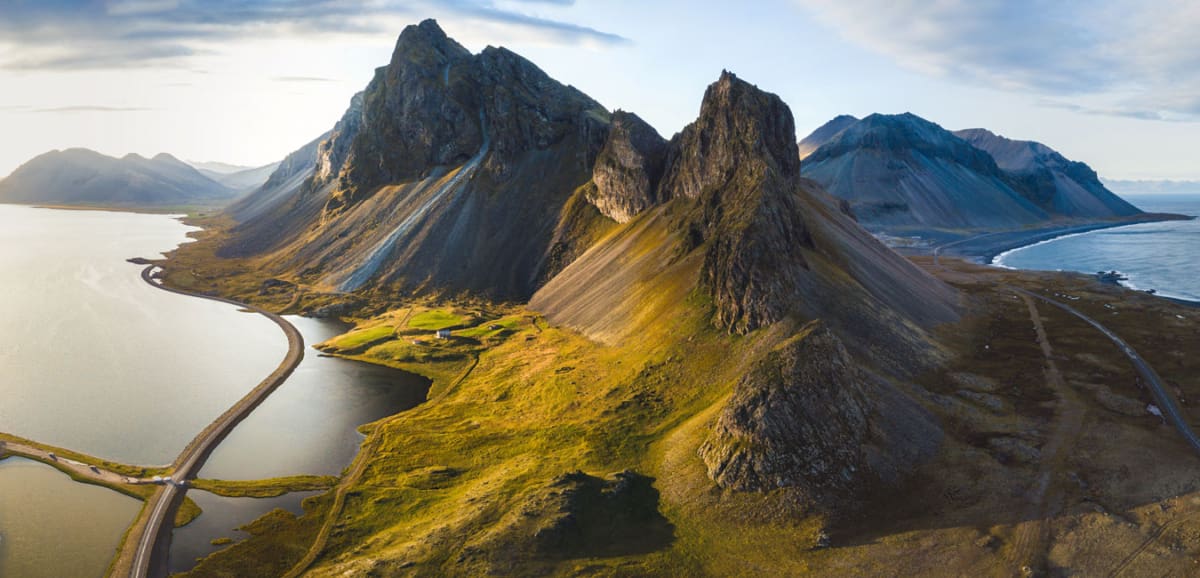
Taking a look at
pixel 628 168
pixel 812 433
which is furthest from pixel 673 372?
pixel 628 168

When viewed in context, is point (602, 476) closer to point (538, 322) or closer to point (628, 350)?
point (628, 350)

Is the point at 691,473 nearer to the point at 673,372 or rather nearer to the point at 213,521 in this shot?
the point at 673,372

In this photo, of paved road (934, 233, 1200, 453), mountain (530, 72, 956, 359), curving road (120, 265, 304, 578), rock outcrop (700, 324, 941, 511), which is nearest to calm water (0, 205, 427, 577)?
curving road (120, 265, 304, 578)

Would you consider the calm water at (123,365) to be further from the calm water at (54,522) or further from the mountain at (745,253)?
the mountain at (745,253)

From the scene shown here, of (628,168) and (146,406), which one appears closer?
(146,406)

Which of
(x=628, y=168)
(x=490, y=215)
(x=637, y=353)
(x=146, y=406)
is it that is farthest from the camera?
(x=490, y=215)

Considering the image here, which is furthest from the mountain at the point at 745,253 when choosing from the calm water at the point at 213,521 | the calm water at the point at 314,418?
the calm water at the point at 213,521

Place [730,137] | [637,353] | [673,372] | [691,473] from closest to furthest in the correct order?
[691,473]
[673,372]
[637,353]
[730,137]

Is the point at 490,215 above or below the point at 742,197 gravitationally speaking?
above

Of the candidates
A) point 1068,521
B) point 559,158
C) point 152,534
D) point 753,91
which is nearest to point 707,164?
point 753,91
